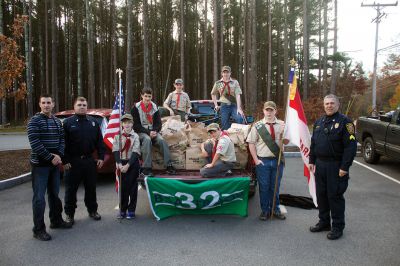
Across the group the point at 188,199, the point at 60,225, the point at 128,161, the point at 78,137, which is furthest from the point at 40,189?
the point at 188,199

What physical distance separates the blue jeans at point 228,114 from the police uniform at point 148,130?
215 centimetres

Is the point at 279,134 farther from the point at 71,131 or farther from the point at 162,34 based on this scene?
the point at 162,34

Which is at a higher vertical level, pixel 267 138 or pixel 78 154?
pixel 267 138

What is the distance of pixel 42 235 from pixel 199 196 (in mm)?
2344

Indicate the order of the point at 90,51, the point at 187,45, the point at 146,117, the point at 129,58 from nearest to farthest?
the point at 146,117
the point at 129,58
the point at 90,51
the point at 187,45

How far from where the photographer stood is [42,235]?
182 inches

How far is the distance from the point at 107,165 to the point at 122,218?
7.19 ft

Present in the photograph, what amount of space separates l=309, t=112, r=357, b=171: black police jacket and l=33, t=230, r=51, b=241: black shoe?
4.04m

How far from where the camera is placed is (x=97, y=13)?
35031mm

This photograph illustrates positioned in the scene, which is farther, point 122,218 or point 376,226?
point 122,218

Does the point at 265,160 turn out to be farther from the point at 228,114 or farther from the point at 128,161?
the point at 228,114

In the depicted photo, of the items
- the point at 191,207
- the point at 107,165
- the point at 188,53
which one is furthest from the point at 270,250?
the point at 188,53

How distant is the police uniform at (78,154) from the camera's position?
5168mm

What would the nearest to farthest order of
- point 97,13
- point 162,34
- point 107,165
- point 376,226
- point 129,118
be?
1. point 376,226
2. point 129,118
3. point 107,165
4. point 97,13
5. point 162,34
